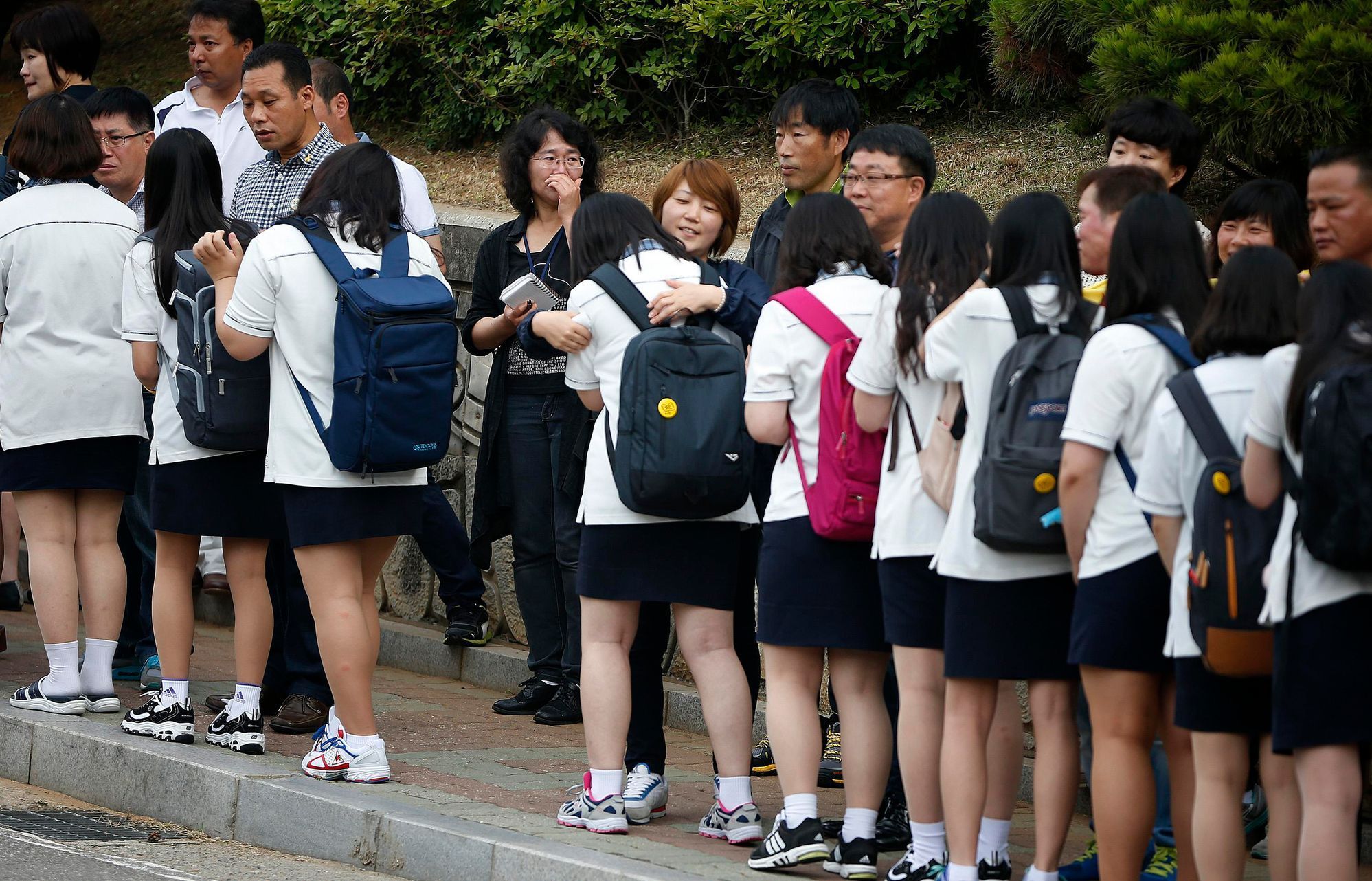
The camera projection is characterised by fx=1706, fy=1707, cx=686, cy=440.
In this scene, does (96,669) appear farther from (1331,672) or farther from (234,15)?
(1331,672)

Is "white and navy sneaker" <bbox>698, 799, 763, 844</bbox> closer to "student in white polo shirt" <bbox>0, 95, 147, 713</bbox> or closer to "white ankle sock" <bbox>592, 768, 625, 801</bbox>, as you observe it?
"white ankle sock" <bbox>592, 768, 625, 801</bbox>

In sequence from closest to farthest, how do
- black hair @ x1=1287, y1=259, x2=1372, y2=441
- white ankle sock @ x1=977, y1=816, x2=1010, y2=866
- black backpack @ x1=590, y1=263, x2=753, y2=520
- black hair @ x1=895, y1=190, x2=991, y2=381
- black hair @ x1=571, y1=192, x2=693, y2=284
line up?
black hair @ x1=1287, y1=259, x2=1372, y2=441 < black hair @ x1=895, y1=190, x2=991, y2=381 < white ankle sock @ x1=977, y1=816, x2=1010, y2=866 < black backpack @ x1=590, y1=263, x2=753, y2=520 < black hair @ x1=571, y1=192, x2=693, y2=284

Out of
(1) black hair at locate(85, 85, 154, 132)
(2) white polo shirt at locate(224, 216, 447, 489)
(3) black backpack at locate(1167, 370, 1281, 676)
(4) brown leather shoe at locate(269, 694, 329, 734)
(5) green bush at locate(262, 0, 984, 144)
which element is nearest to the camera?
(3) black backpack at locate(1167, 370, 1281, 676)

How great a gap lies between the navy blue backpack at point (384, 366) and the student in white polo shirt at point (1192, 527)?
2.34m

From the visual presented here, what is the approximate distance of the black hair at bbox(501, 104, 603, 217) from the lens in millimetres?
6555

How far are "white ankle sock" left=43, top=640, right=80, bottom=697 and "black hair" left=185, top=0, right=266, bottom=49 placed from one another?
300 cm

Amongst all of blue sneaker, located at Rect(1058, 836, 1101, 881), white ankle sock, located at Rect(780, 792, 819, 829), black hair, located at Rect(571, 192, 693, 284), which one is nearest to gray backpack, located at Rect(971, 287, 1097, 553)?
white ankle sock, located at Rect(780, 792, 819, 829)

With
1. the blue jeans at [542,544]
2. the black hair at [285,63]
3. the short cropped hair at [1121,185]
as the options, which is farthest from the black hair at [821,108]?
the black hair at [285,63]

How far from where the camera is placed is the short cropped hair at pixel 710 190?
557 centimetres

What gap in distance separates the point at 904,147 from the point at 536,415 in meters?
2.02

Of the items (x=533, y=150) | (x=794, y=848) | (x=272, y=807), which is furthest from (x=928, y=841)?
(x=533, y=150)

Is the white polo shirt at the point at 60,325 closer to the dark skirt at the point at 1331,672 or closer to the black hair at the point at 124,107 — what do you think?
the black hair at the point at 124,107

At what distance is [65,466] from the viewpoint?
6285 mm

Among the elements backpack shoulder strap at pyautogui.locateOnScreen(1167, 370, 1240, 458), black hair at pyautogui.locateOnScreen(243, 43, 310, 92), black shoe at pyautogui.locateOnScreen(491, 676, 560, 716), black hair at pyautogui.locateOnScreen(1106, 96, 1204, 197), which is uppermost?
black hair at pyautogui.locateOnScreen(243, 43, 310, 92)
